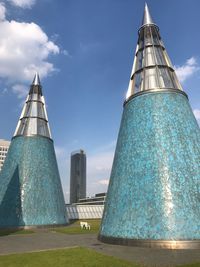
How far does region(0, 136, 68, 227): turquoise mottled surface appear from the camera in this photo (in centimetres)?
3275

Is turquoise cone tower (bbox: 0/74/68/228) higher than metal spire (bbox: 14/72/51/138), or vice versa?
metal spire (bbox: 14/72/51/138)

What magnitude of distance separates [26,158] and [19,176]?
252cm

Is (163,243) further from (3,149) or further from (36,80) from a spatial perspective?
(3,149)

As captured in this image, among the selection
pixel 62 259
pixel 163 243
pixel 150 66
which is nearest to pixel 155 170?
pixel 163 243

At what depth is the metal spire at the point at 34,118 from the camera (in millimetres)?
37906

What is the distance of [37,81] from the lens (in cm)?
4350

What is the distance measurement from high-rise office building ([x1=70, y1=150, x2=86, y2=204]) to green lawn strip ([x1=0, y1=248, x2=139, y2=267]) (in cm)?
15003

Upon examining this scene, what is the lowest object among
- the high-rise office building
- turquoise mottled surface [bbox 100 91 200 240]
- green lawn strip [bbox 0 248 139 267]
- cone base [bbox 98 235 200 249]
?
green lawn strip [bbox 0 248 139 267]

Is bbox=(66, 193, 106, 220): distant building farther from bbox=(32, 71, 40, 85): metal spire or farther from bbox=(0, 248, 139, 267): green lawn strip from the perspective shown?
bbox=(0, 248, 139, 267): green lawn strip

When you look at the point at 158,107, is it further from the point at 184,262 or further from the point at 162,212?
the point at 184,262

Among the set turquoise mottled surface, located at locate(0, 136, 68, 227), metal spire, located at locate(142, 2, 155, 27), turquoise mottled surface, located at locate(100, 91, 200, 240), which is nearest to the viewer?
turquoise mottled surface, located at locate(100, 91, 200, 240)

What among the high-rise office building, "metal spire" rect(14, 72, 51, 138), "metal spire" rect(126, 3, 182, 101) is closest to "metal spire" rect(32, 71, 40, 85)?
"metal spire" rect(14, 72, 51, 138)

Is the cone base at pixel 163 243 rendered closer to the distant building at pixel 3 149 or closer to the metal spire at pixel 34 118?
the metal spire at pixel 34 118

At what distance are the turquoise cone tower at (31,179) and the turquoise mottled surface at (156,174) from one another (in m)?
15.7
